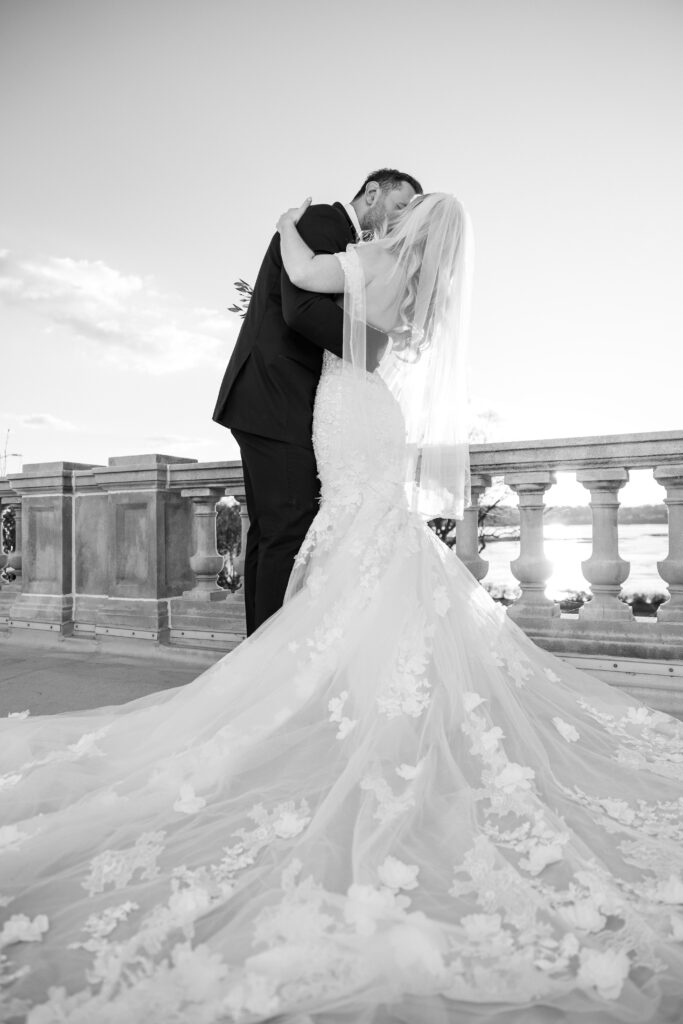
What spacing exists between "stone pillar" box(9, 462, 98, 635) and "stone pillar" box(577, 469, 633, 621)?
4133mm

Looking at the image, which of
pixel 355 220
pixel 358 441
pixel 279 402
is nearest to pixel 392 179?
pixel 355 220

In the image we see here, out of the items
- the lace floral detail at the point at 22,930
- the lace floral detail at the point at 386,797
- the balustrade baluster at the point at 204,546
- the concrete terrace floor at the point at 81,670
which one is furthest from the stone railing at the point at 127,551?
the lace floral detail at the point at 22,930

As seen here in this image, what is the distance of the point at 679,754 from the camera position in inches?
91.4

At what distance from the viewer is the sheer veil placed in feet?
8.27

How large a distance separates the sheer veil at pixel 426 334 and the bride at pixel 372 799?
0.01 metres

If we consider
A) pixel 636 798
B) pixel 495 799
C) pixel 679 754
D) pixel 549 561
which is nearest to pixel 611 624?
pixel 549 561

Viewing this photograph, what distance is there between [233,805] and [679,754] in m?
1.57

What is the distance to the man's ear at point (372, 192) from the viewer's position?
2930 millimetres

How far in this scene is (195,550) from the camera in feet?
17.2

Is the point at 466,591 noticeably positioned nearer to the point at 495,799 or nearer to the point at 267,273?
the point at 495,799

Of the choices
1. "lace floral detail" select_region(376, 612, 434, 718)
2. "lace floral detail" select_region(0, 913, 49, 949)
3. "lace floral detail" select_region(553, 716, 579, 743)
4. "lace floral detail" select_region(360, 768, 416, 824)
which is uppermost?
"lace floral detail" select_region(376, 612, 434, 718)

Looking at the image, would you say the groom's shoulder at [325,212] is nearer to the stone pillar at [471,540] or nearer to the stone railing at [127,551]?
the stone pillar at [471,540]

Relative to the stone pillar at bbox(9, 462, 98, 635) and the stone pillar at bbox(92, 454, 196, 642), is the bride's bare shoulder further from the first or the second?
the stone pillar at bbox(9, 462, 98, 635)

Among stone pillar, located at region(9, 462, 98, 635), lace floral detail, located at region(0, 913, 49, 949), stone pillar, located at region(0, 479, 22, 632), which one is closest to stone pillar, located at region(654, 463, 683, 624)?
lace floral detail, located at region(0, 913, 49, 949)
